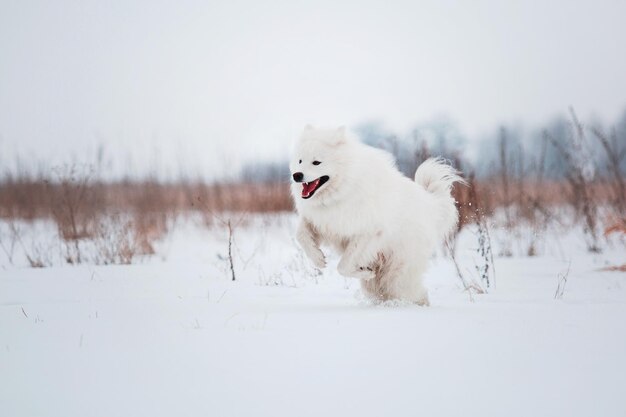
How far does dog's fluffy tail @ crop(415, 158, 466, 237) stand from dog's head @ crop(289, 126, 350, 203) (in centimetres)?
93

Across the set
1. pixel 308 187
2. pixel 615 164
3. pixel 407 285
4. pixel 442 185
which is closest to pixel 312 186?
pixel 308 187

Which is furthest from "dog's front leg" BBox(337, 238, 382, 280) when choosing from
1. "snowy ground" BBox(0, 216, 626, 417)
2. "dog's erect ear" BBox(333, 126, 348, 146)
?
"dog's erect ear" BBox(333, 126, 348, 146)

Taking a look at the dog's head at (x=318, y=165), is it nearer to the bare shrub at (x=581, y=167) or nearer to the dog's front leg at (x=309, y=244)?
the dog's front leg at (x=309, y=244)

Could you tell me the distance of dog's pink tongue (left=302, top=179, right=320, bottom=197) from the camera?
389 centimetres

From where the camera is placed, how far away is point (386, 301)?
3988 mm

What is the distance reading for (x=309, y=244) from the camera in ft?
13.3

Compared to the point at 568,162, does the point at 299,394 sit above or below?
below

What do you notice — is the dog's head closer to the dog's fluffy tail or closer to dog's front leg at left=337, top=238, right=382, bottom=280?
dog's front leg at left=337, top=238, right=382, bottom=280

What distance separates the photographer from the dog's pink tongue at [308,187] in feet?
12.8

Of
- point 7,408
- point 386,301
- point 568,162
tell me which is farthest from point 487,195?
point 7,408

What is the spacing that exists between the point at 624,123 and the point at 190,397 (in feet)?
34.0

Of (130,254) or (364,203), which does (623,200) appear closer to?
(364,203)

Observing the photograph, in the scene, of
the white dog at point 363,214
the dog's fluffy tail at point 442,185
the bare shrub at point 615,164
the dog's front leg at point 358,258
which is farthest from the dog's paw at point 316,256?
the bare shrub at point 615,164

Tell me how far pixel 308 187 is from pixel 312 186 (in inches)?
1.3
